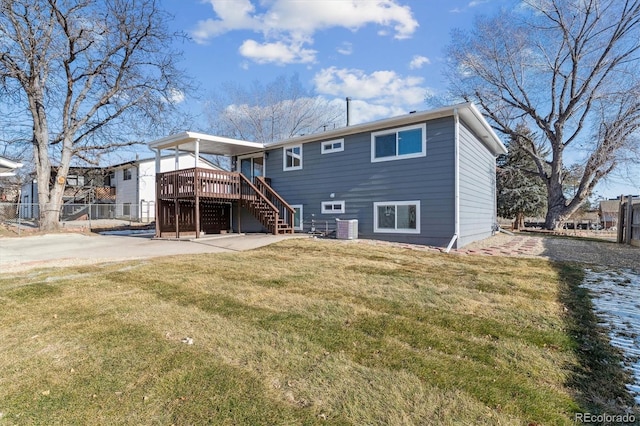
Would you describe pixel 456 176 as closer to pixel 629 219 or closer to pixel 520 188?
pixel 629 219

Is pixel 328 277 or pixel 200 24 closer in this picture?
pixel 328 277

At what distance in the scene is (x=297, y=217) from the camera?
13.8m

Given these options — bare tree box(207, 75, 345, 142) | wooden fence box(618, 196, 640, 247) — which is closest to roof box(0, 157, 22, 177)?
wooden fence box(618, 196, 640, 247)

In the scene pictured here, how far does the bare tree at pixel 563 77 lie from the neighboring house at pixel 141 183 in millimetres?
19041

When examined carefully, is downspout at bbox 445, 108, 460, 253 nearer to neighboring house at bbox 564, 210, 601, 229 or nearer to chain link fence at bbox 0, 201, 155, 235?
neighboring house at bbox 564, 210, 601, 229

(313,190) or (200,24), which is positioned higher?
(200,24)

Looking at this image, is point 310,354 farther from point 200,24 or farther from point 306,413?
point 200,24

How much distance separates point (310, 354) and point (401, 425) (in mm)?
1056

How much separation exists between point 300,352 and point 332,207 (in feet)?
32.4

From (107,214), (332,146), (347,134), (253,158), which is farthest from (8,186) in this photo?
(347,134)

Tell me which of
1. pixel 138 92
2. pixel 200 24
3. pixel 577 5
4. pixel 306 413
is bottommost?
pixel 306 413

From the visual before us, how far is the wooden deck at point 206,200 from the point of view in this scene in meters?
12.0

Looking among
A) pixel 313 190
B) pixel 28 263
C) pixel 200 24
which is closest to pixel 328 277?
pixel 28 263

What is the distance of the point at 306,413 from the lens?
209cm
